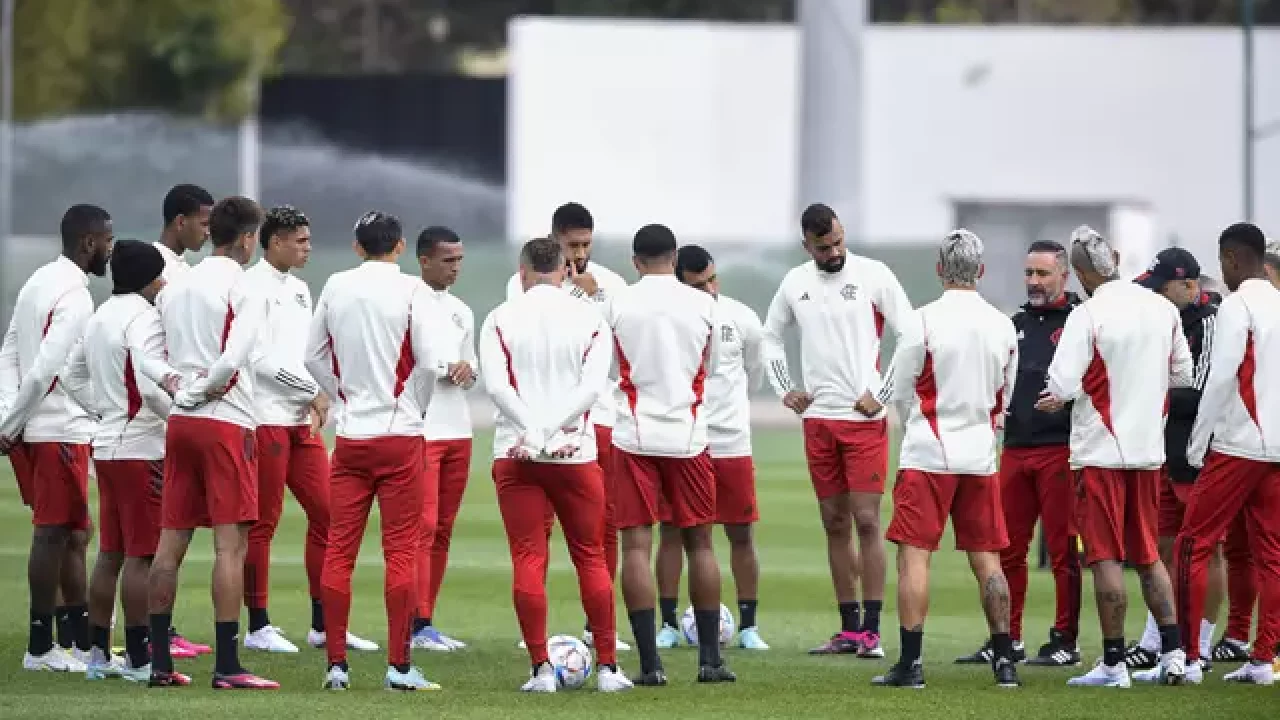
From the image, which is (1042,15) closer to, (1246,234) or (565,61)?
(565,61)

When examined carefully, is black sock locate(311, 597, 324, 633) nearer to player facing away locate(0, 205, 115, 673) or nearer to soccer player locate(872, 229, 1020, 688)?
player facing away locate(0, 205, 115, 673)

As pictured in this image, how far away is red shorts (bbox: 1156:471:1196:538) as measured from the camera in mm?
12383

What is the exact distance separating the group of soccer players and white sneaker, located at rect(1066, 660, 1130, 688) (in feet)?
0.06

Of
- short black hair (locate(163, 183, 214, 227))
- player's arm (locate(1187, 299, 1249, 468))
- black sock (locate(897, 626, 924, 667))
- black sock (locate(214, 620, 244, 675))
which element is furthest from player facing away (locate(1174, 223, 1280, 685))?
short black hair (locate(163, 183, 214, 227))

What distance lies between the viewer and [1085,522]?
441 inches

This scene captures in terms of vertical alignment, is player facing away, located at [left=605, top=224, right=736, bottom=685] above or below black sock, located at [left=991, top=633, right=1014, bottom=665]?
→ above

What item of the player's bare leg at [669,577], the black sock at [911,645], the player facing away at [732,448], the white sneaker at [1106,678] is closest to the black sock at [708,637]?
the player's bare leg at [669,577]

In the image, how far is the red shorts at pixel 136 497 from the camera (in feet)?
36.1

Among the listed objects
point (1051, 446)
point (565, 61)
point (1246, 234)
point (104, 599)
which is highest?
point (565, 61)

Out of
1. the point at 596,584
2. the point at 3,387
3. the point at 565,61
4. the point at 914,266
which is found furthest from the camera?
the point at 565,61

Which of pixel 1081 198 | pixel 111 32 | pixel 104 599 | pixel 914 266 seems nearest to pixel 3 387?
pixel 104 599

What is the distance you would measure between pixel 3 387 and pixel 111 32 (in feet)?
163

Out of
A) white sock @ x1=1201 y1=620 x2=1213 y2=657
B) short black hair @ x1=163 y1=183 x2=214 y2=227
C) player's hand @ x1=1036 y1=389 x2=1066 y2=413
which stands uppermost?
short black hair @ x1=163 y1=183 x2=214 y2=227

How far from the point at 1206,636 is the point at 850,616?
1.97 m
